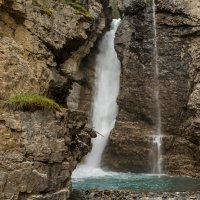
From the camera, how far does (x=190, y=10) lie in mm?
37250

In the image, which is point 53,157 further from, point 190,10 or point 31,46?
point 190,10

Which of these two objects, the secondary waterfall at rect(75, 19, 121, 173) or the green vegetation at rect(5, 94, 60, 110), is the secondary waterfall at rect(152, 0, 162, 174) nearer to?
the secondary waterfall at rect(75, 19, 121, 173)

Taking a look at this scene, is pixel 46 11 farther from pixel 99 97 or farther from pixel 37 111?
pixel 99 97

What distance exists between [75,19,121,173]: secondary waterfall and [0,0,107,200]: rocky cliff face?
58.7 ft

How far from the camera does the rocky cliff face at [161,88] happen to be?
3622 centimetres

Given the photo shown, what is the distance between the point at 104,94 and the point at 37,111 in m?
28.1

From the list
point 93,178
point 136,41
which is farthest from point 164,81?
point 93,178

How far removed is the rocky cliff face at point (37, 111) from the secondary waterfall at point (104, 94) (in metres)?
17.9

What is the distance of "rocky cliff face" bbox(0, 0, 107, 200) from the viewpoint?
13945 mm

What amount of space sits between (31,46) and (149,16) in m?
24.6

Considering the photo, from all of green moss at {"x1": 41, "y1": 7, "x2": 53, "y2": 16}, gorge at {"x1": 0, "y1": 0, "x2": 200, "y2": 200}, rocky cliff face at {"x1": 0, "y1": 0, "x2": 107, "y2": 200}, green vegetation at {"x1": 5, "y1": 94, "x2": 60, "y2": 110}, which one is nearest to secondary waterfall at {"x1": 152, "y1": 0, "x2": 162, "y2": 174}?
gorge at {"x1": 0, "y1": 0, "x2": 200, "y2": 200}

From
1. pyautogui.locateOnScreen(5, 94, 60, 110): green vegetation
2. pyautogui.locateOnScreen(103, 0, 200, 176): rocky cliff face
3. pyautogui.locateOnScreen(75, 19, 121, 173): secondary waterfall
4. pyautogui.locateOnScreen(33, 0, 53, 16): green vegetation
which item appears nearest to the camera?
pyautogui.locateOnScreen(5, 94, 60, 110): green vegetation

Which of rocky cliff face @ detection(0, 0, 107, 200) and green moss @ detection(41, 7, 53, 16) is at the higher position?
green moss @ detection(41, 7, 53, 16)

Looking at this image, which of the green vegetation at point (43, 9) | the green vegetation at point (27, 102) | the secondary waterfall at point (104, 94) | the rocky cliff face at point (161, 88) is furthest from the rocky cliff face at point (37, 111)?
the secondary waterfall at point (104, 94)
